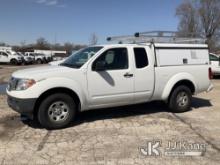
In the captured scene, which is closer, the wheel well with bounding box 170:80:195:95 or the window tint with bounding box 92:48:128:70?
the window tint with bounding box 92:48:128:70

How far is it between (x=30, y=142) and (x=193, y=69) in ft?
16.1

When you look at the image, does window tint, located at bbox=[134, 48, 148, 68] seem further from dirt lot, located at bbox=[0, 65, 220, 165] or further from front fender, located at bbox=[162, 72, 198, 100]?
dirt lot, located at bbox=[0, 65, 220, 165]

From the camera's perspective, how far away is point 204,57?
8.83m

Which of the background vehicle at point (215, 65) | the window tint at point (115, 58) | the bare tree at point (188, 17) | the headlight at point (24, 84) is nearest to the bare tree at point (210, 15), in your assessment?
the bare tree at point (188, 17)

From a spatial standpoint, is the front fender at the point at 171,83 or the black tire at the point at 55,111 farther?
the front fender at the point at 171,83

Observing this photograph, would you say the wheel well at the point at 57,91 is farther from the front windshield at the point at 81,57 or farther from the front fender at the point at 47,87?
the front windshield at the point at 81,57

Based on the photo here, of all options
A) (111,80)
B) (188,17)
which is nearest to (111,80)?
(111,80)

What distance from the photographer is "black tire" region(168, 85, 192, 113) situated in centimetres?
827

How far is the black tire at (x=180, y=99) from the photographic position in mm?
8266

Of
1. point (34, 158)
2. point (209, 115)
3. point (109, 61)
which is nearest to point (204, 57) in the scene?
point (209, 115)

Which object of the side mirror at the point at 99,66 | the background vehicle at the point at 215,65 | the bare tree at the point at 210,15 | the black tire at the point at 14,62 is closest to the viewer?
the side mirror at the point at 99,66

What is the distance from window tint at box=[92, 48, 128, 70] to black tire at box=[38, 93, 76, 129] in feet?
3.73

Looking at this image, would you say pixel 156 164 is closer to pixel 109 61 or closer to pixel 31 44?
pixel 109 61

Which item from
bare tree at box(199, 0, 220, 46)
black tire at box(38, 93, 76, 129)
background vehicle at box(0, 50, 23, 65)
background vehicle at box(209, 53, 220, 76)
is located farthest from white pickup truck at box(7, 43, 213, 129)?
bare tree at box(199, 0, 220, 46)
